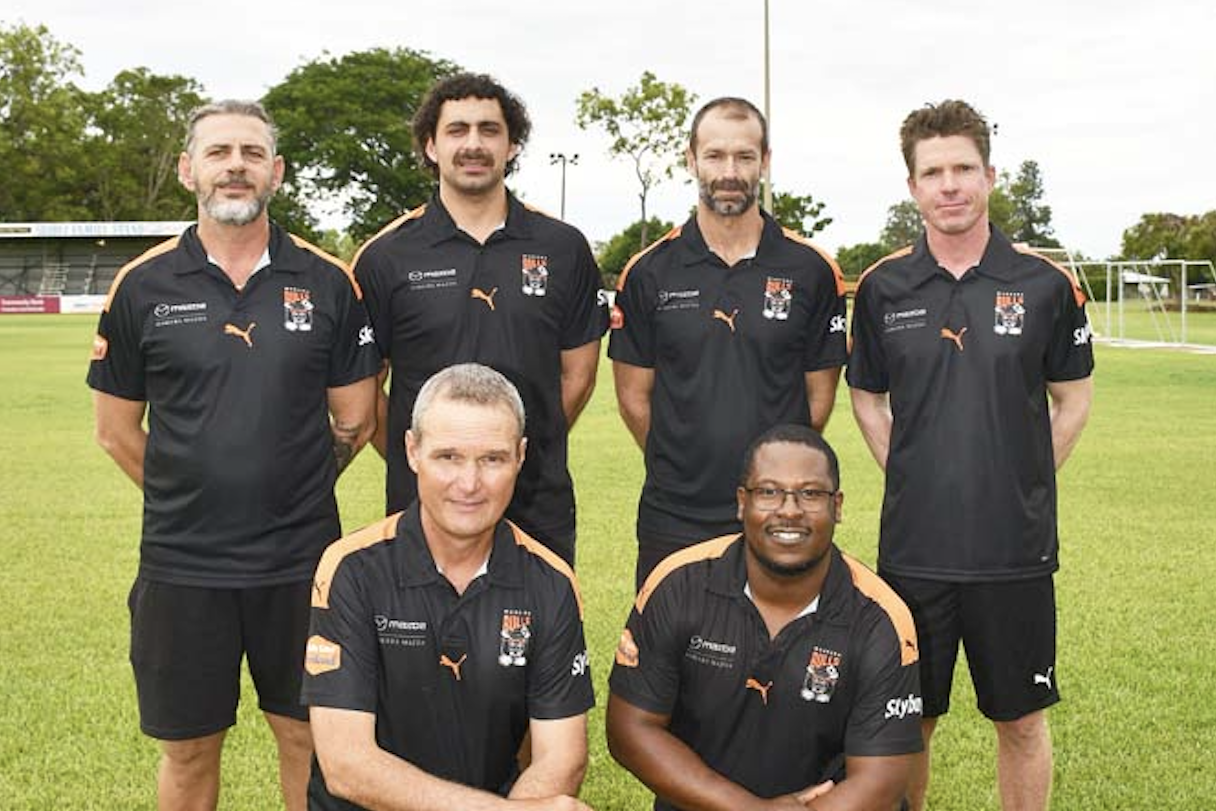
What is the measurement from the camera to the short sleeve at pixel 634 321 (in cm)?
488

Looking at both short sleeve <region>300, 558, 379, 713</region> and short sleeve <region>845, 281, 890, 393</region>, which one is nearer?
short sleeve <region>300, 558, 379, 713</region>

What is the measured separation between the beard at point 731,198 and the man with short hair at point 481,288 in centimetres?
50

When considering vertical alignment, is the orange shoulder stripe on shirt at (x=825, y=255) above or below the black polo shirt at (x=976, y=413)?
above

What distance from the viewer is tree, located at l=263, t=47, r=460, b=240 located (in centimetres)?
6222

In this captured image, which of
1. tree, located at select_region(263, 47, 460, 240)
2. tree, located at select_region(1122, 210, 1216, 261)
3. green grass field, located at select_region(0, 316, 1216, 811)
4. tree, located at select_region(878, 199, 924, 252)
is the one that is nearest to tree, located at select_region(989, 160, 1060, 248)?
tree, located at select_region(878, 199, 924, 252)

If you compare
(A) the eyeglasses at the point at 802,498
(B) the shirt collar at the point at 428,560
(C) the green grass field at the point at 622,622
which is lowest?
(C) the green grass field at the point at 622,622

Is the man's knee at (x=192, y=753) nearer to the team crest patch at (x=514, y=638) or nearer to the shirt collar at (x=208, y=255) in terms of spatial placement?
the team crest patch at (x=514, y=638)

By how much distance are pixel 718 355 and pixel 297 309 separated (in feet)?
4.74

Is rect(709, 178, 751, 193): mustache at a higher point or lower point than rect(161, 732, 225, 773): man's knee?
higher

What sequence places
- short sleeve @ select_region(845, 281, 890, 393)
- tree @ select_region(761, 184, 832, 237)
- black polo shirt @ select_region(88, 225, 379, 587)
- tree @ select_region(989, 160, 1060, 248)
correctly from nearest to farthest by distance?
black polo shirt @ select_region(88, 225, 379, 587), short sleeve @ select_region(845, 281, 890, 393), tree @ select_region(761, 184, 832, 237), tree @ select_region(989, 160, 1060, 248)

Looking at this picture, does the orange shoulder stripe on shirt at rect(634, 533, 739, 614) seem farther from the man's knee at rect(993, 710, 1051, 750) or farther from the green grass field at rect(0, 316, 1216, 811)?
the green grass field at rect(0, 316, 1216, 811)

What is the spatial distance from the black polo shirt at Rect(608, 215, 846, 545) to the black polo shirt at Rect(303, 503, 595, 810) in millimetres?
1252

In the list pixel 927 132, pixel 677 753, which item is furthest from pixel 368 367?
pixel 927 132

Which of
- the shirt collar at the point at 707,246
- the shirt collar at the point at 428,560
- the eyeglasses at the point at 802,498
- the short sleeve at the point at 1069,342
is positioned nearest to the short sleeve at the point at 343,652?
the shirt collar at the point at 428,560
